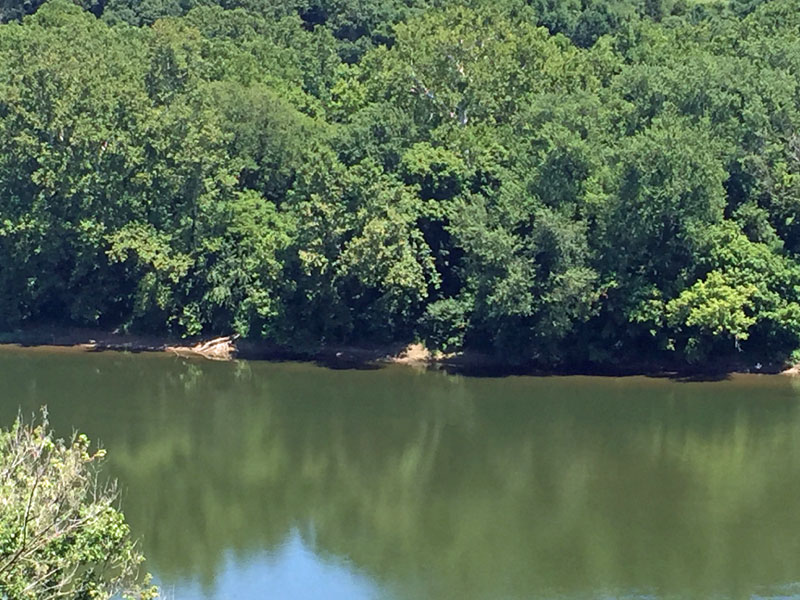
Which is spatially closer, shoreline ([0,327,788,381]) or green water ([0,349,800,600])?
green water ([0,349,800,600])

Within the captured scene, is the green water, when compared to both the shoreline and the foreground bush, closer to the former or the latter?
the shoreline

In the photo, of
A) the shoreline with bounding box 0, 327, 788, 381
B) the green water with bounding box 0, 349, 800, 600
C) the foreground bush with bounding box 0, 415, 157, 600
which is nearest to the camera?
the foreground bush with bounding box 0, 415, 157, 600

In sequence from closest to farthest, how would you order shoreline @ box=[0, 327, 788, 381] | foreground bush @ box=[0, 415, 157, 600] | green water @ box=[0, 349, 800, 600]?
foreground bush @ box=[0, 415, 157, 600]
green water @ box=[0, 349, 800, 600]
shoreline @ box=[0, 327, 788, 381]

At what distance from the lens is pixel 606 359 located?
42438 mm

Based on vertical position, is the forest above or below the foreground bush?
above

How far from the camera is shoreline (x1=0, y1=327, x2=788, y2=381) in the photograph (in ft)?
138

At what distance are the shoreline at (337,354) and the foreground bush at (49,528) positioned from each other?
2745 centimetres

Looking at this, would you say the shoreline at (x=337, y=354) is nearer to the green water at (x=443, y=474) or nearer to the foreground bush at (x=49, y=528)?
the green water at (x=443, y=474)

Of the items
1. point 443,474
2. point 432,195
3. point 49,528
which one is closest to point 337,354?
point 432,195

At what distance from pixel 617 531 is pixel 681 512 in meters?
1.98

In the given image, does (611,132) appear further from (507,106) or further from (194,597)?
(194,597)

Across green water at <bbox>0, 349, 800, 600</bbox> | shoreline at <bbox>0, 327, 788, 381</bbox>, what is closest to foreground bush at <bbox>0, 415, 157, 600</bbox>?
green water at <bbox>0, 349, 800, 600</bbox>

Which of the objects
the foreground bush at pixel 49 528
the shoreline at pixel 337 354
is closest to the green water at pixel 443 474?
the shoreline at pixel 337 354

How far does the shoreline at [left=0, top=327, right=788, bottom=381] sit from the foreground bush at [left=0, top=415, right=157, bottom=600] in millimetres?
27446
